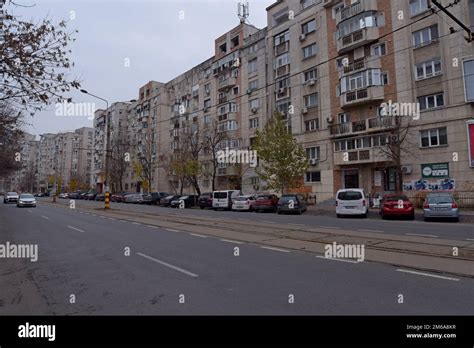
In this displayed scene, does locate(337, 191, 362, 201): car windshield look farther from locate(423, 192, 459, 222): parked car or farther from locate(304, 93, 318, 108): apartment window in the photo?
locate(304, 93, 318, 108): apartment window

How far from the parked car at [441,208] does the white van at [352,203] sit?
340 cm

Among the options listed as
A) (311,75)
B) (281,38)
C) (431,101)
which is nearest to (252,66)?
(281,38)

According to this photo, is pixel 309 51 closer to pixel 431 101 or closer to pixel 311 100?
pixel 311 100

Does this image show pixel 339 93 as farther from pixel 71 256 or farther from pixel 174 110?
pixel 174 110

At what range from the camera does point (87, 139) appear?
11925 centimetres

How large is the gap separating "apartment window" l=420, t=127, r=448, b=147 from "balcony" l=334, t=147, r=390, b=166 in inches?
116

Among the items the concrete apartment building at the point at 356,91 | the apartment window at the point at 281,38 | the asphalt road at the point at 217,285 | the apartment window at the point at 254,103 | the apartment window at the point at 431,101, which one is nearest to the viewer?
the asphalt road at the point at 217,285

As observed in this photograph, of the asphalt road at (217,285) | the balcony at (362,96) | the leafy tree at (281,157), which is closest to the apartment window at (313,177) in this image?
the leafy tree at (281,157)

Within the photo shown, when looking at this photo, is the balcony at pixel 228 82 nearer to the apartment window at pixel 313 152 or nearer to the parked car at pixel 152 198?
the apartment window at pixel 313 152

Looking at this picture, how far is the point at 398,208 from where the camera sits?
19.5 m

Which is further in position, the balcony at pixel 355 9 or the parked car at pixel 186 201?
the parked car at pixel 186 201

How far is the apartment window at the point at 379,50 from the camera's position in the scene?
1159 inches

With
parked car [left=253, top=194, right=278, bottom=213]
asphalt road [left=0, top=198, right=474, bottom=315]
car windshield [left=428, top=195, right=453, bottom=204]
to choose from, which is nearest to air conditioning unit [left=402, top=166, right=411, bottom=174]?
car windshield [left=428, top=195, right=453, bottom=204]
